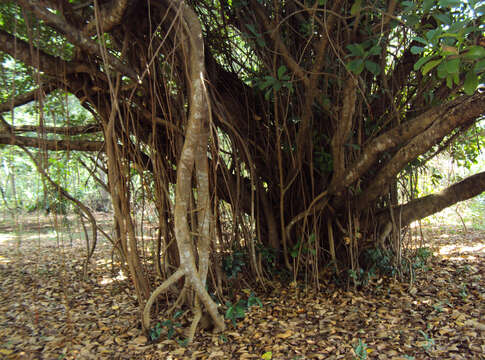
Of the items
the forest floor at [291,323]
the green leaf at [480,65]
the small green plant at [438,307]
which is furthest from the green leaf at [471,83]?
the small green plant at [438,307]

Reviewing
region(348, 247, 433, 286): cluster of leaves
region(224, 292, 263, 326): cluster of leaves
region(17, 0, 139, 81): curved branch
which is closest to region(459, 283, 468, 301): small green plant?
region(348, 247, 433, 286): cluster of leaves

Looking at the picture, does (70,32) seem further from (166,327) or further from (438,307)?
(438,307)

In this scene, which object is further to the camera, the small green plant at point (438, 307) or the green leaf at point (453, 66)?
the small green plant at point (438, 307)

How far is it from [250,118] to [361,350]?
5.60ft

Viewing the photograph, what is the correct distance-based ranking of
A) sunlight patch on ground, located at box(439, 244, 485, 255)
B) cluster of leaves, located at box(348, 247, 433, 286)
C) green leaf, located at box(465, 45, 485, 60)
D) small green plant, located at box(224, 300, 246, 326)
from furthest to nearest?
sunlight patch on ground, located at box(439, 244, 485, 255), cluster of leaves, located at box(348, 247, 433, 286), small green plant, located at box(224, 300, 246, 326), green leaf, located at box(465, 45, 485, 60)

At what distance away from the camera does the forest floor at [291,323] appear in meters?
1.73

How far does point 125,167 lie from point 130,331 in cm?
104

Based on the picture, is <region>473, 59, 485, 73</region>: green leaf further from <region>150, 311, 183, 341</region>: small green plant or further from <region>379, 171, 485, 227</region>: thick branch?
<region>150, 311, 183, 341</region>: small green plant

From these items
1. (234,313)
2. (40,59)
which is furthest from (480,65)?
(40,59)

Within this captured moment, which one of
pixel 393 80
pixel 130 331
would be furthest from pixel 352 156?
pixel 130 331

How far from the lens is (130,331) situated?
1992 millimetres

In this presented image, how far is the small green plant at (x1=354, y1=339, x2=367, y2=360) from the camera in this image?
1.63m

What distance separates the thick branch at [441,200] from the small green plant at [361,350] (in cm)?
112

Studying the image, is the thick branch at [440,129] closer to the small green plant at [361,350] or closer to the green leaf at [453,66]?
the green leaf at [453,66]
